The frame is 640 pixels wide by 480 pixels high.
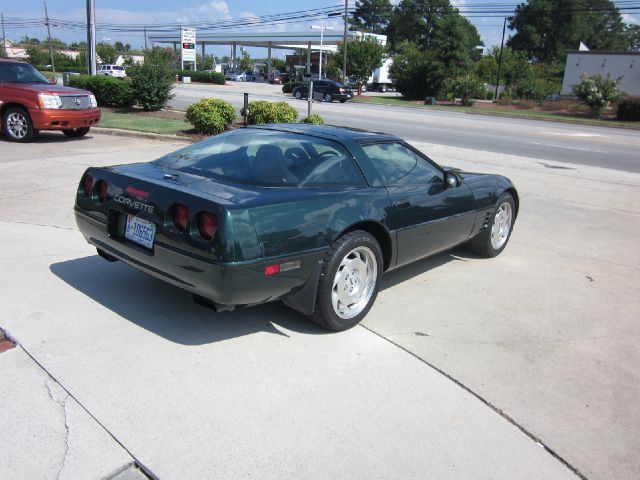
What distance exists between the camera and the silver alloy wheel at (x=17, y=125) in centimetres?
1195

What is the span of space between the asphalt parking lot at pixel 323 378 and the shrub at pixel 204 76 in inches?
2181

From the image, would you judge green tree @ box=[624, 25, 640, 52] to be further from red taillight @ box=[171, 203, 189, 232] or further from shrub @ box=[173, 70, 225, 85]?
red taillight @ box=[171, 203, 189, 232]

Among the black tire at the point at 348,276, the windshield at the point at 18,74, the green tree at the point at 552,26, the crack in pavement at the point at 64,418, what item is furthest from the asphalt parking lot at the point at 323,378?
the green tree at the point at 552,26

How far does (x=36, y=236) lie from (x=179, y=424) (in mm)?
3730

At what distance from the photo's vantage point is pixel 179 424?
291cm

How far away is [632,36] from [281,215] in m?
136

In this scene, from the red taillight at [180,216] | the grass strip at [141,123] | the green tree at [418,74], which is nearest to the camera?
the red taillight at [180,216]

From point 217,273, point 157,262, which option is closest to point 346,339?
point 217,273

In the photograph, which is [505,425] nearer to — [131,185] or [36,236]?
[131,185]

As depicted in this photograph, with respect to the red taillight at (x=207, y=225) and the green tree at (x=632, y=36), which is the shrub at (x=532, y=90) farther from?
the green tree at (x=632, y=36)

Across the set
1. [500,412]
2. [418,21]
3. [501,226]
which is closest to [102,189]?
[500,412]

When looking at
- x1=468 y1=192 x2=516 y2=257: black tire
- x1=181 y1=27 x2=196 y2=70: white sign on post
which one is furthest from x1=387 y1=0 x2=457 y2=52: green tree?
x1=468 y1=192 x2=516 y2=257: black tire

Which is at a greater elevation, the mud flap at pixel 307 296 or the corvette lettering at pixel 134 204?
the corvette lettering at pixel 134 204

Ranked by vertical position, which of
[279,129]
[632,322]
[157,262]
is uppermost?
[279,129]
